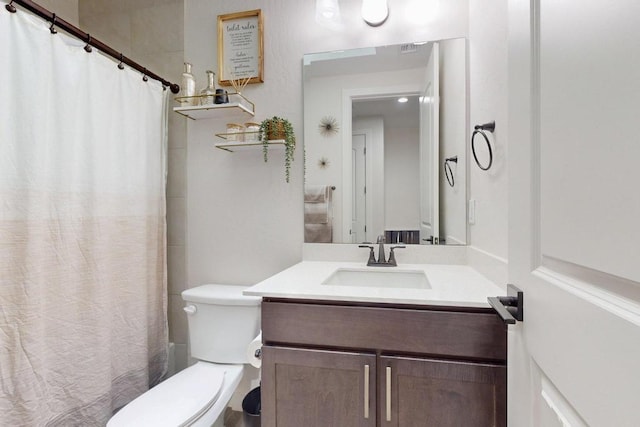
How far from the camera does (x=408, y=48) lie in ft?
5.14

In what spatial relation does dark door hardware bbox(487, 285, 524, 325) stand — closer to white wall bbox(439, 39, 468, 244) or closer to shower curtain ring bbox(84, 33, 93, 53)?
white wall bbox(439, 39, 468, 244)

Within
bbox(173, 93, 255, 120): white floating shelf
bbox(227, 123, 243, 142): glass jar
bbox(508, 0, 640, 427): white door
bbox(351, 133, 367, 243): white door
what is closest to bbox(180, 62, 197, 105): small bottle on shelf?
bbox(173, 93, 255, 120): white floating shelf

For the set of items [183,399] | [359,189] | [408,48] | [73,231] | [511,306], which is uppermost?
[408,48]

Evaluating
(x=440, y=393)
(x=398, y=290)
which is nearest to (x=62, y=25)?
(x=398, y=290)

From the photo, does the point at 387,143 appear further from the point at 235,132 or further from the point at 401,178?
the point at 235,132

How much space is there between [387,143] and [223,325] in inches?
49.5

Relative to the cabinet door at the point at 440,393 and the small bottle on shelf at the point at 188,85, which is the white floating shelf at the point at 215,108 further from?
the cabinet door at the point at 440,393

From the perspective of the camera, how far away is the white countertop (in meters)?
0.97

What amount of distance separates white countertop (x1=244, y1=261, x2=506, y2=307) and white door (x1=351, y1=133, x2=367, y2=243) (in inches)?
14.1

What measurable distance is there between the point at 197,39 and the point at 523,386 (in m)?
2.18

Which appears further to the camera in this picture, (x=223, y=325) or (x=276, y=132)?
(x=276, y=132)

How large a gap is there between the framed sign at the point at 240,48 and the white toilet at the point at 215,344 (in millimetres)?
1192

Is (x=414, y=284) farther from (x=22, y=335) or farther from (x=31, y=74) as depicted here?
(x=31, y=74)

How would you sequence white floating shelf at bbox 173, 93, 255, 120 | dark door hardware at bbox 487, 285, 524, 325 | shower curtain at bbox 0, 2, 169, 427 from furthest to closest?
white floating shelf at bbox 173, 93, 255, 120, shower curtain at bbox 0, 2, 169, 427, dark door hardware at bbox 487, 285, 524, 325
